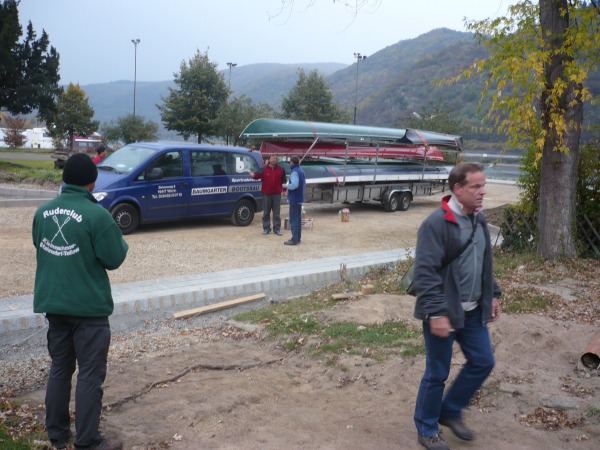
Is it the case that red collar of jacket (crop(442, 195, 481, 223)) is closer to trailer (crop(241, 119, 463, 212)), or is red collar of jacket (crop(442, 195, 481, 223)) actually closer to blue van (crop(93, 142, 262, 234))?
blue van (crop(93, 142, 262, 234))

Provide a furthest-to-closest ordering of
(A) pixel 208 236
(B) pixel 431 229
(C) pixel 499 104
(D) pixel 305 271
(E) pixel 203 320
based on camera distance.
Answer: (A) pixel 208 236 < (D) pixel 305 271 < (C) pixel 499 104 < (E) pixel 203 320 < (B) pixel 431 229

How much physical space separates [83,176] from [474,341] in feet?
8.75

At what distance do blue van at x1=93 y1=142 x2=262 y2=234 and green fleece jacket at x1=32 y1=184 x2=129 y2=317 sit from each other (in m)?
8.90

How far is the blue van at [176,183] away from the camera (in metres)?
12.9

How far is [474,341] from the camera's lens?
4.03 metres

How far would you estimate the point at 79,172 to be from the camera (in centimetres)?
393

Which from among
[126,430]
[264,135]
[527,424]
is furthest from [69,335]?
[264,135]

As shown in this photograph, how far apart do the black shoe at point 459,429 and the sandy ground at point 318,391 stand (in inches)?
2.2

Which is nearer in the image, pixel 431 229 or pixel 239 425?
pixel 431 229

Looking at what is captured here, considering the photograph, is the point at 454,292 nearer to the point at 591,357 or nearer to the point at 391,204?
the point at 591,357

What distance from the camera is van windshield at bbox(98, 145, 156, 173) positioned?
43.8 feet

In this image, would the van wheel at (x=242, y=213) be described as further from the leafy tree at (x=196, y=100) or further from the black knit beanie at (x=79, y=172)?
the leafy tree at (x=196, y=100)

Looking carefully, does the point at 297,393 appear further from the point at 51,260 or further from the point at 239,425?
the point at 51,260

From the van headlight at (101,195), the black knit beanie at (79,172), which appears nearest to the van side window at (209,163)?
the van headlight at (101,195)
